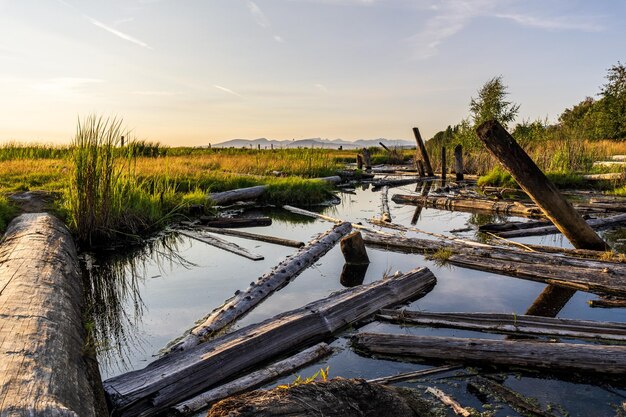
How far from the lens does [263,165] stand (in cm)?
2272

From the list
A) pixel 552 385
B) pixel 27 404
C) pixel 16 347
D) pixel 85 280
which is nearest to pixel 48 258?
pixel 85 280

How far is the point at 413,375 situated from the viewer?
3896 millimetres

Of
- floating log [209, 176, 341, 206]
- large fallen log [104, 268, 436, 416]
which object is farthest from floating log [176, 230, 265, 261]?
floating log [209, 176, 341, 206]

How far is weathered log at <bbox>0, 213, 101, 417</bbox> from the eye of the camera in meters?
2.58

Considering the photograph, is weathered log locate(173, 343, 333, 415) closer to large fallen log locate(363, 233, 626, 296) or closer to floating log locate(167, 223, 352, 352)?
floating log locate(167, 223, 352, 352)

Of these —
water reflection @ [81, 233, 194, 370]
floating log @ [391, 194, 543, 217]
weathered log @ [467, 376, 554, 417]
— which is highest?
floating log @ [391, 194, 543, 217]

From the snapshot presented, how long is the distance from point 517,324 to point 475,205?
8.86m

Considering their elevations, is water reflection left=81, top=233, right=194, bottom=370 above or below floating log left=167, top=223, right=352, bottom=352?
below

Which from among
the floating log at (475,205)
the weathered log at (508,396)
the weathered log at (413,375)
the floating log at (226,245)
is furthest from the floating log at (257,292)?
the floating log at (475,205)

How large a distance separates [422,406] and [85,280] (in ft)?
19.2

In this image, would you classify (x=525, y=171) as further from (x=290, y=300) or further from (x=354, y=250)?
(x=290, y=300)

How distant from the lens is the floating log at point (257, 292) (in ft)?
15.1

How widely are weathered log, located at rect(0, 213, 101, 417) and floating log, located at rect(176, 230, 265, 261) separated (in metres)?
2.82

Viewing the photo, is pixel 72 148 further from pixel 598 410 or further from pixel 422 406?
pixel 598 410
